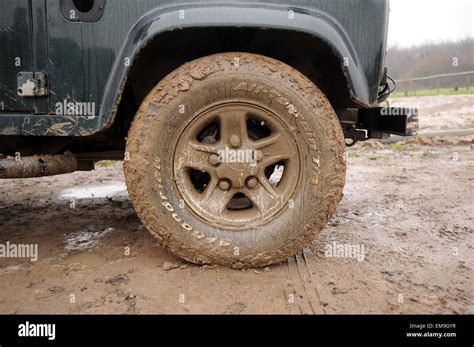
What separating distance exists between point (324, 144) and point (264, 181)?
360mm

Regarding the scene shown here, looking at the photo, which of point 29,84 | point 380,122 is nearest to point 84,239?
point 29,84

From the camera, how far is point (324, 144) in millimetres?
2072

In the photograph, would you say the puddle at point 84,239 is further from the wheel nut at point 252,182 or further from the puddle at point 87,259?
the wheel nut at point 252,182

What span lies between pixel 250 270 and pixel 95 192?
262cm

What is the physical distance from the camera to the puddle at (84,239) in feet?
8.42

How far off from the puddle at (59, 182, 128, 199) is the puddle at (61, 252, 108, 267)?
167 centimetres

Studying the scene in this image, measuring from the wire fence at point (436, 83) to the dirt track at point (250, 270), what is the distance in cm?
2678

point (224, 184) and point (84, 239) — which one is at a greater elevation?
point (224, 184)

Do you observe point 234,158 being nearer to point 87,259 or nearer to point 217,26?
point 217,26

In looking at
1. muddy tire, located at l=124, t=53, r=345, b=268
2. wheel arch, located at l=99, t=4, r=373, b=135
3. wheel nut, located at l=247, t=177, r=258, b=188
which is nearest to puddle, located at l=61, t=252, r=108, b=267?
muddy tire, located at l=124, t=53, r=345, b=268

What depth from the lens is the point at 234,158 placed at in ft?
7.02

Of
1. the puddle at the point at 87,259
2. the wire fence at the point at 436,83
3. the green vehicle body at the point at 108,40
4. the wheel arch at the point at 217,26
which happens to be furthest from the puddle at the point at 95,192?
the wire fence at the point at 436,83
